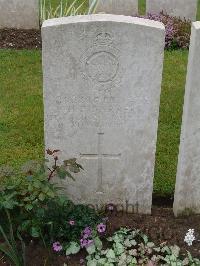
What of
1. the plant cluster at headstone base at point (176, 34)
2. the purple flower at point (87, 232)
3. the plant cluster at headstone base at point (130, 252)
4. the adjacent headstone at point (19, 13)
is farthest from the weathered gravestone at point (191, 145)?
the adjacent headstone at point (19, 13)

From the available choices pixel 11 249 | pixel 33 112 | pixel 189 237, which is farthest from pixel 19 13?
pixel 189 237

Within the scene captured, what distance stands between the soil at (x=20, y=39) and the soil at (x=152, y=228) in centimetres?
423

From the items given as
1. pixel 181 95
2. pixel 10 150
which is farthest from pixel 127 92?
pixel 181 95

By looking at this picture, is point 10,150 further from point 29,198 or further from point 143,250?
point 143,250

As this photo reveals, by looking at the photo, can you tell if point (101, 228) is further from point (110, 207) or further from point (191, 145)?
point (191, 145)

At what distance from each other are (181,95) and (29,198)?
3.16 metres

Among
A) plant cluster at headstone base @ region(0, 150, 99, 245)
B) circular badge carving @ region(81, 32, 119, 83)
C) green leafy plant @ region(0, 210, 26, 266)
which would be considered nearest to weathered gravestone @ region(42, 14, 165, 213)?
circular badge carving @ region(81, 32, 119, 83)

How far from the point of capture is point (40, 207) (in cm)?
363

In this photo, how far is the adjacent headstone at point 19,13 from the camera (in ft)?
26.3

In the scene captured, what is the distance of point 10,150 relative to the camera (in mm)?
5043

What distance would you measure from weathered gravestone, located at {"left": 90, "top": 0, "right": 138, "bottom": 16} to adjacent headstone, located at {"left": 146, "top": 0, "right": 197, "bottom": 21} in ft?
0.81

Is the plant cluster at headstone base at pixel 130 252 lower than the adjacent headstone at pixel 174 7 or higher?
lower

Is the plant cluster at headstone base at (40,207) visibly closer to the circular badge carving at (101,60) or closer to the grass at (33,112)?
the circular badge carving at (101,60)

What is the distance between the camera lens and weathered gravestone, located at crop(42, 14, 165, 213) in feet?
11.3
